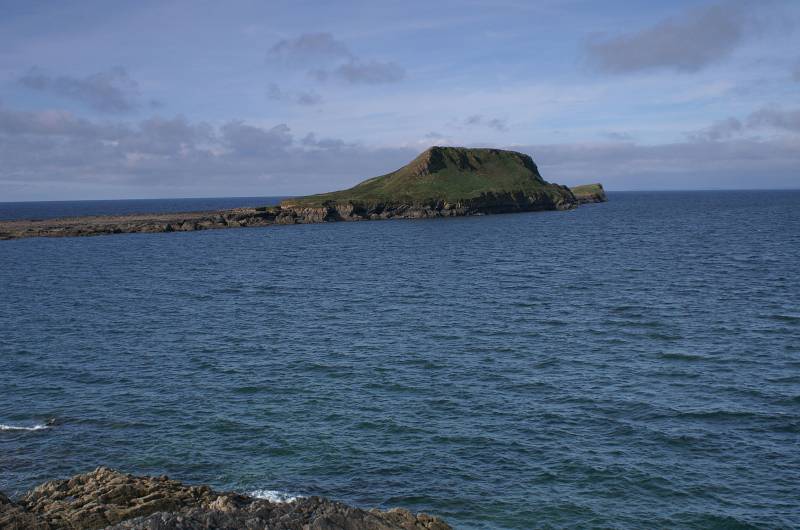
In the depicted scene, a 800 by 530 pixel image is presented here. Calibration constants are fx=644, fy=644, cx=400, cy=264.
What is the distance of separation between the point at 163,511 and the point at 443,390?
2145 cm

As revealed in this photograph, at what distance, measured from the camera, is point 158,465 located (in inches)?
1275

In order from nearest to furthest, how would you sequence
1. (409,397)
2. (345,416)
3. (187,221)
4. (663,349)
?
1. (345,416)
2. (409,397)
3. (663,349)
4. (187,221)

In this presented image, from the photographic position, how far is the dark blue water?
97.5ft

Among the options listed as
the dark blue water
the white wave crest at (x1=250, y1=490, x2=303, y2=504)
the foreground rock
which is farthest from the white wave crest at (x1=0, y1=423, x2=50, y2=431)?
the white wave crest at (x1=250, y1=490, x2=303, y2=504)

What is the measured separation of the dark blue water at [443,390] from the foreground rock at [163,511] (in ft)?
15.9

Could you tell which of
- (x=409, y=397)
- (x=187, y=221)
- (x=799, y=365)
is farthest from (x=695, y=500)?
(x=187, y=221)

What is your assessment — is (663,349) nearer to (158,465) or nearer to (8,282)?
(158,465)

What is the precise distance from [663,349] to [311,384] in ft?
87.8

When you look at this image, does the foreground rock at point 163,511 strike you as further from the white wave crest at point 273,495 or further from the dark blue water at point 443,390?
the dark blue water at point 443,390

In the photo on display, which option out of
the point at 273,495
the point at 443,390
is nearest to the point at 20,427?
the point at 273,495

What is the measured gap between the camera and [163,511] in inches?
937

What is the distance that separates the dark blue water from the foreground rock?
4850 millimetres

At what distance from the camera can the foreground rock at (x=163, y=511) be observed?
2027cm

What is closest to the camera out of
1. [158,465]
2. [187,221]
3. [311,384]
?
[158,465]
